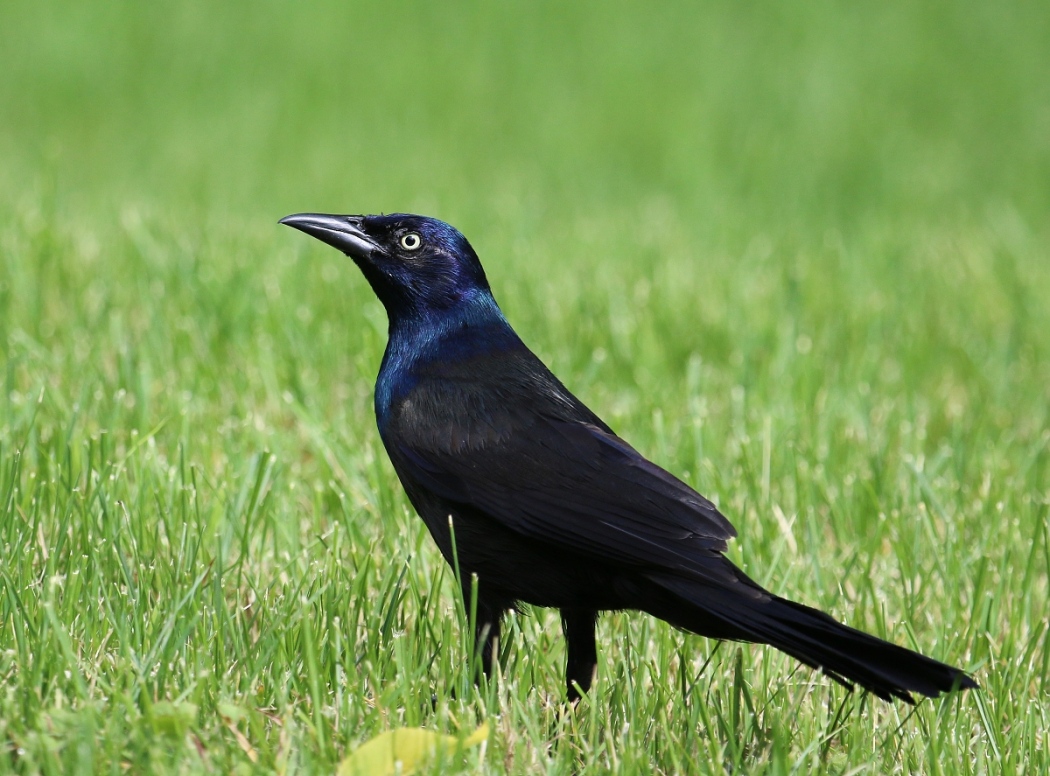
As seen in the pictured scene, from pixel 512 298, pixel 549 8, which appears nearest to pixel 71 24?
pixel 549 8

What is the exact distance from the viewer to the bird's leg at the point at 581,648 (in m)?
2.98

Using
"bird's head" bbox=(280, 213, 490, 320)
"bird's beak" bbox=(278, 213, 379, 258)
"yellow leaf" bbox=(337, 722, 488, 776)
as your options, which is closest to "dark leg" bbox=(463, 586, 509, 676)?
"yellow leaf" bbox=(337, 722, 488, 776)

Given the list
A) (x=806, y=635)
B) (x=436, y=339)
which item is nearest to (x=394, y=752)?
(x=806, y=635)

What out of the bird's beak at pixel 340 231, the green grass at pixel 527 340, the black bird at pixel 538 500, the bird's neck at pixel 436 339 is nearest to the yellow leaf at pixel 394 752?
the green grass at pixel 527 340

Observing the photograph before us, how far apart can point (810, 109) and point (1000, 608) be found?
8687 mm

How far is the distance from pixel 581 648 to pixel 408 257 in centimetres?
111

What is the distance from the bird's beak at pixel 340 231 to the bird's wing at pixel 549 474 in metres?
0.48

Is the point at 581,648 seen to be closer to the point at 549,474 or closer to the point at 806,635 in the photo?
the point at 549,474

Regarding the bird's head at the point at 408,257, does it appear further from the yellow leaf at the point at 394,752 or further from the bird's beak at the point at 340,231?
the yellow leaf at the point at 394,752

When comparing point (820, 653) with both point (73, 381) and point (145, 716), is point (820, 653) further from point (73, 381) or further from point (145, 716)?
point (73, 381)

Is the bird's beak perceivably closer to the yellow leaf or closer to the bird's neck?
the bird's neck

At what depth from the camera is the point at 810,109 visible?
11.7 metres

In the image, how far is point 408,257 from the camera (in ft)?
11.2

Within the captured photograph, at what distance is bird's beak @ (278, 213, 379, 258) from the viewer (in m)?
3.44
